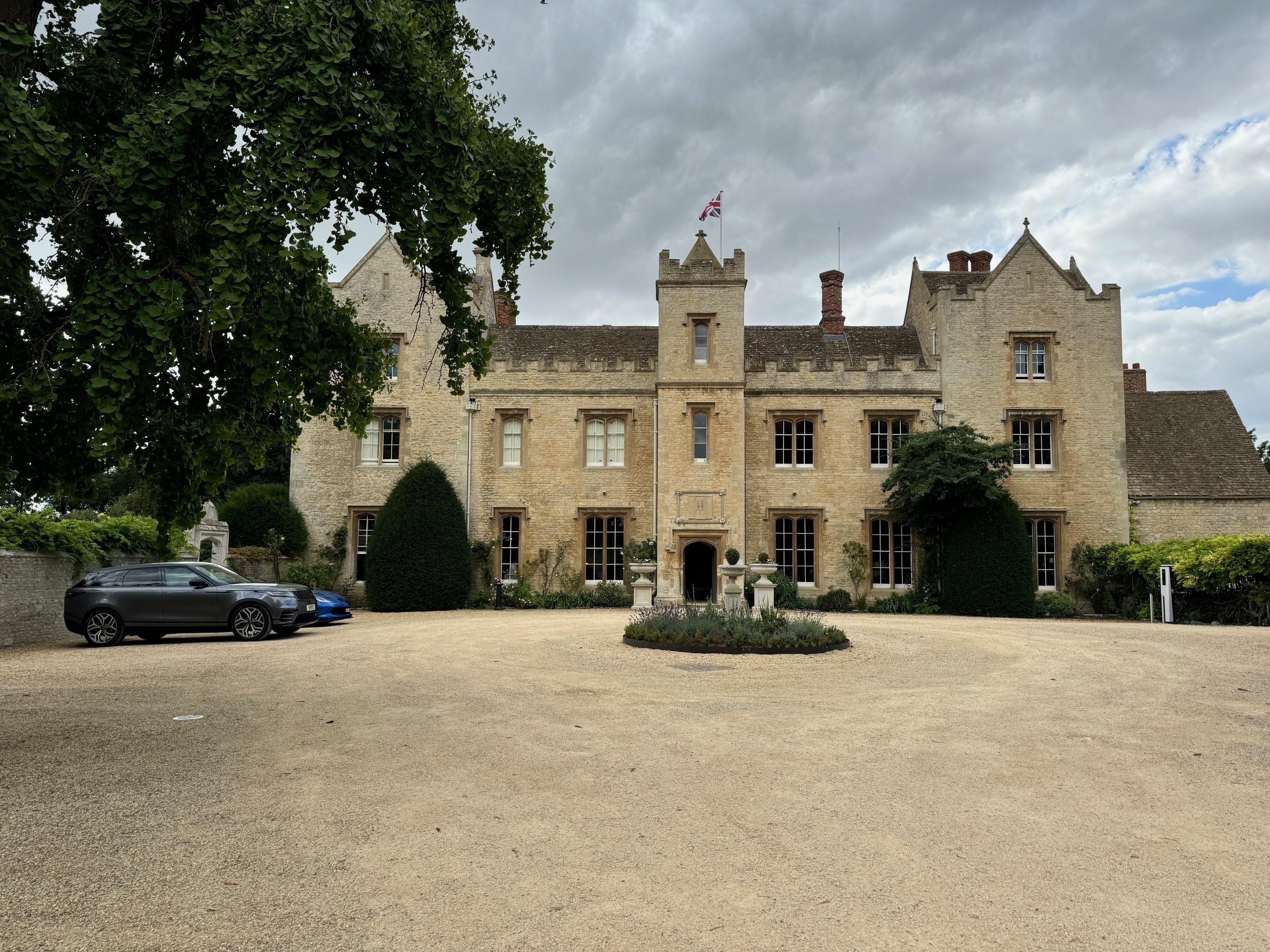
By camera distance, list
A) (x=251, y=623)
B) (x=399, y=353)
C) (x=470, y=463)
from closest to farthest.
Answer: (x=251, y=623) < (x=470, y=463) < (x=399, y=353)

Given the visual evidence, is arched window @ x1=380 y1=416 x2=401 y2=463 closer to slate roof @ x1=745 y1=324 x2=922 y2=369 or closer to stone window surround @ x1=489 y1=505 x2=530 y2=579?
stone window surround @ x1=489 y1=505 x2=530 y2=579

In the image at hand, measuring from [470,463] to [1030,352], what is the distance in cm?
1796

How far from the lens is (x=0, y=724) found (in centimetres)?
782

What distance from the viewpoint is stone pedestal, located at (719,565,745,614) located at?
16.8 metres

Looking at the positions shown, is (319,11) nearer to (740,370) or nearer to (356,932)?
(356,932)

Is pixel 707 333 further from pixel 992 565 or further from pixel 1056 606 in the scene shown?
pixel 1056 606

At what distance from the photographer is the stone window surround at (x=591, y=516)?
27.3m

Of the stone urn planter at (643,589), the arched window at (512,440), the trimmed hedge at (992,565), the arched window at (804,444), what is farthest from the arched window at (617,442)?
the trimmed hedge at (992,565)

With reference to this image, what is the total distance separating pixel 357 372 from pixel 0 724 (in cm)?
451

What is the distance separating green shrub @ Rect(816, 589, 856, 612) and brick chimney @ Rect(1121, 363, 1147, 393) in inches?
551

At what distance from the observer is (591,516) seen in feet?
90.1

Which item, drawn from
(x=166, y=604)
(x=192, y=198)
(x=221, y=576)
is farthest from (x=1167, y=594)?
(x=192, y=198)

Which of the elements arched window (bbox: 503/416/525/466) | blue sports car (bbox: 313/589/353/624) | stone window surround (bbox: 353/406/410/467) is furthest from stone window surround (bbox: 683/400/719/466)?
blue sports car (bbox: 313/589/353/624)

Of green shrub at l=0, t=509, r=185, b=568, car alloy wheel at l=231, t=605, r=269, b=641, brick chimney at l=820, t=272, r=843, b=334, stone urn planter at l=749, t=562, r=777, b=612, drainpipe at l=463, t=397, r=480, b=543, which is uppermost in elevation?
brick chimney at l=820, t=272, r=843, b=334
